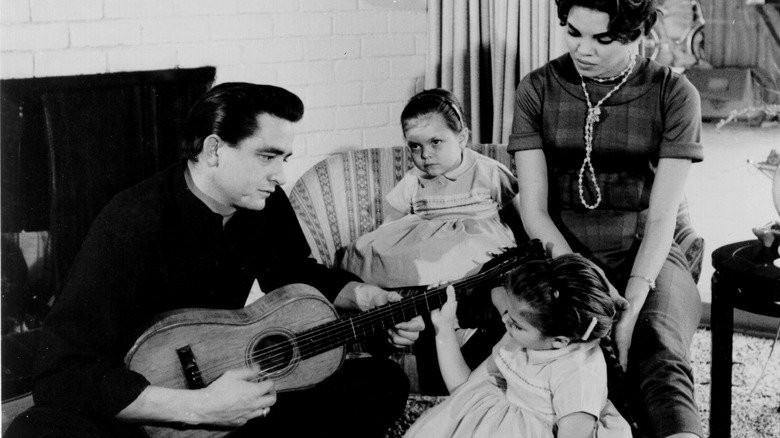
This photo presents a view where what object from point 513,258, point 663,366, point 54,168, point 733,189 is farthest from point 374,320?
point 733,189

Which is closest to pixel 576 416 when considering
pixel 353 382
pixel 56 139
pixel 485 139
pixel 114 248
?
pixel 353 382

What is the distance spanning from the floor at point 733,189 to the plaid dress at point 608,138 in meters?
1.10

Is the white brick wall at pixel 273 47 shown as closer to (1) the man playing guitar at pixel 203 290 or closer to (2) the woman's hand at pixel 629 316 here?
(1) the man playing guitar at pixel 203 290

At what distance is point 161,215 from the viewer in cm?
150

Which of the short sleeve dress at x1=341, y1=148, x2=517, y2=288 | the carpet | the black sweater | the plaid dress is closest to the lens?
the black sweater

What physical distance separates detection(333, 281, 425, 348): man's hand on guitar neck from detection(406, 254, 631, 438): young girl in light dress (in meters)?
0.17

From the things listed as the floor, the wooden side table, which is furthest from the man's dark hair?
the floor

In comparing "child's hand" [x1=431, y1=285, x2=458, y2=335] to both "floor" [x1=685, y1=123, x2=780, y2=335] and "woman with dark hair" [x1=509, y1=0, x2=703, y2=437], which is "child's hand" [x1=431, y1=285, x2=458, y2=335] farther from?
"floor" [x1=685, y1=123, x2=780, y2=335]

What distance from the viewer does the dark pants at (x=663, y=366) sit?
1524mm

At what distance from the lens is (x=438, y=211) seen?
79.4 inches

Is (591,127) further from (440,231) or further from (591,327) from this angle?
(591,327)

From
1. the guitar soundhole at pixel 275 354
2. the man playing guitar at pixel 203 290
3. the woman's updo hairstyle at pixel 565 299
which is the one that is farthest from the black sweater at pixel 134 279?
the woman's updo hairstyle at pixel 565 299

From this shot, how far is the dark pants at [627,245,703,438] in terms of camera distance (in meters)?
1.52

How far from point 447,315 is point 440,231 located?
1.25 ft
